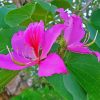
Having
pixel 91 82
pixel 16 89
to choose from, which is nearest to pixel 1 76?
pixel 91 82

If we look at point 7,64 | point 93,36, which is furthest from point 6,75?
point 93,36

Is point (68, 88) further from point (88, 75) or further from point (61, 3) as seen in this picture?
point (61, 3)

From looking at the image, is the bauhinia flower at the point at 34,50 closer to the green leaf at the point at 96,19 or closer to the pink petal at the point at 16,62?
the pink petal at the point at 16,62

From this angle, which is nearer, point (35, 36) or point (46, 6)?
point (35, 36)

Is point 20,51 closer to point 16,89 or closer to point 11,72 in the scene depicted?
point 11,72

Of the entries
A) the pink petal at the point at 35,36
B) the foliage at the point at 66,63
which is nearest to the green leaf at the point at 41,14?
the foliage at the point at 66,63

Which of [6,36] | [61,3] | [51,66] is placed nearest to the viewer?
[51,66]

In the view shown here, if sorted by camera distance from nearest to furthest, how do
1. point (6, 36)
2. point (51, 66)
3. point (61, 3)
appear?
1. point (51, 66)
2. point (6, 36)
3. point (61, 3)
